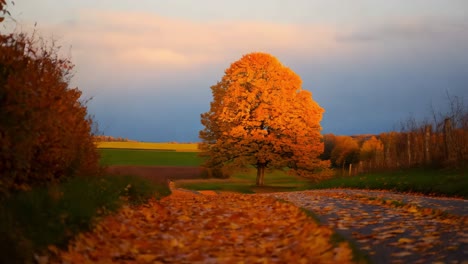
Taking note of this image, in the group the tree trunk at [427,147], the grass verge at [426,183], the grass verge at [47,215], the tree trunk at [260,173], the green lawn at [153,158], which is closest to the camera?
the grass verge at [47,215]

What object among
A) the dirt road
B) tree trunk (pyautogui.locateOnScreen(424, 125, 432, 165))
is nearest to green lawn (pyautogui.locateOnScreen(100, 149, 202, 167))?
tree trunk (pyautogui.locateOnScreen(424, 125, 432, 165))

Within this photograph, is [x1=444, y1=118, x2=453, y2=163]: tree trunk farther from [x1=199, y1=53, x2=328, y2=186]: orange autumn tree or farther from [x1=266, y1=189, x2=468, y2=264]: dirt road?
[x1=266, y1=189, x2=468, y2=264]: dirt road

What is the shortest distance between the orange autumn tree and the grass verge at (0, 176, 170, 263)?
24.9 meters

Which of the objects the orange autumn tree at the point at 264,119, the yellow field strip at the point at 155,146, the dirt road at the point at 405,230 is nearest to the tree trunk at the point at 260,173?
the orange autumn tree at the point at 264,119

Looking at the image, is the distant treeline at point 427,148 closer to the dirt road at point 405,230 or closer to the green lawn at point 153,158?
the dirt road at point 405,230

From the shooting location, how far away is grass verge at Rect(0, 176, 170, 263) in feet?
19.0

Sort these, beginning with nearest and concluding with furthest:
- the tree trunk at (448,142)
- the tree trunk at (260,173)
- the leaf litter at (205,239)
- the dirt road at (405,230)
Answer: the dirt road at (405,230)
the leaf litter at (205,239)
the tree trunk at (448,142)
the tree trunk at (260,173)

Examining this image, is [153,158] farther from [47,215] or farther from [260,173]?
[47,215]

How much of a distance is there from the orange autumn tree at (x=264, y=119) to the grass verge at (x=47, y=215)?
24.9 m

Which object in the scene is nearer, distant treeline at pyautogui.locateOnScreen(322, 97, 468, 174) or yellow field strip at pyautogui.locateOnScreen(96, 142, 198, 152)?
distant treeline at pyautogui.locateOnScreen(322, 97, 468, 174)

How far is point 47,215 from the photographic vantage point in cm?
723

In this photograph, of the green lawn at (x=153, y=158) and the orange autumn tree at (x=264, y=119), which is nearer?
the orange autumn tree at (x=264, y=119)

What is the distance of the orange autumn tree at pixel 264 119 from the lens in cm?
3541

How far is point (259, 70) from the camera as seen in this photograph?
36.8m
